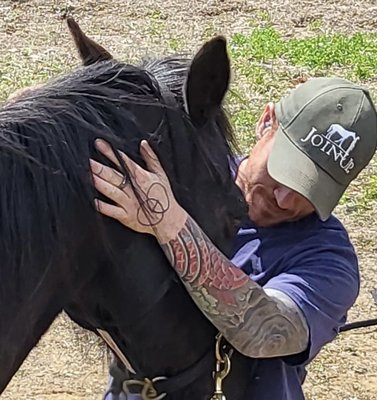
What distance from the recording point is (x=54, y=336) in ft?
11.7

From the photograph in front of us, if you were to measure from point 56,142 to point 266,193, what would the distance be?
0.63 meters

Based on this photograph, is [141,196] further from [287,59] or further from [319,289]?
[287,59]

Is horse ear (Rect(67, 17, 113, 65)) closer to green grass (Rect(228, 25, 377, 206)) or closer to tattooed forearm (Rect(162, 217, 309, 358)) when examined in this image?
tattooed forearm (Rect(162, 217, 309, 358))

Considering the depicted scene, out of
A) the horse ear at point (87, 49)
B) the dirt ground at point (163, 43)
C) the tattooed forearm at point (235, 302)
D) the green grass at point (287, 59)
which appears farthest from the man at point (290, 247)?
the green grass at point (287, 59)

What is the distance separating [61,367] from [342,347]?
3.29 feet

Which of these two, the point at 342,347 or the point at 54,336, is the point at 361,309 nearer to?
the point at 342,347

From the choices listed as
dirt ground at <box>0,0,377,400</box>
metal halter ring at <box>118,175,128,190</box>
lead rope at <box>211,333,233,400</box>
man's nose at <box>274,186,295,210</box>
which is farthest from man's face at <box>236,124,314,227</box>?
dirt ground at <box>0,0,377,400</box>

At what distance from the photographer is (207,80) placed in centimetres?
156

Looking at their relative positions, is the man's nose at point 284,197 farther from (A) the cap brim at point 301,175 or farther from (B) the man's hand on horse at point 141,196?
(B) the man's hand on horse at point 141,196

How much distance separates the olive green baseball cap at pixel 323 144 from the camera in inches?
72.3

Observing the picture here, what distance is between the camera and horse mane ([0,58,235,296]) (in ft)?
4.43

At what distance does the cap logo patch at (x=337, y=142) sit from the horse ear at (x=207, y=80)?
0.31m

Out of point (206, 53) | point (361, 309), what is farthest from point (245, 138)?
point (206, 53)

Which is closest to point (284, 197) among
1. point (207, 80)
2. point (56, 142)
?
point (207, 80)
